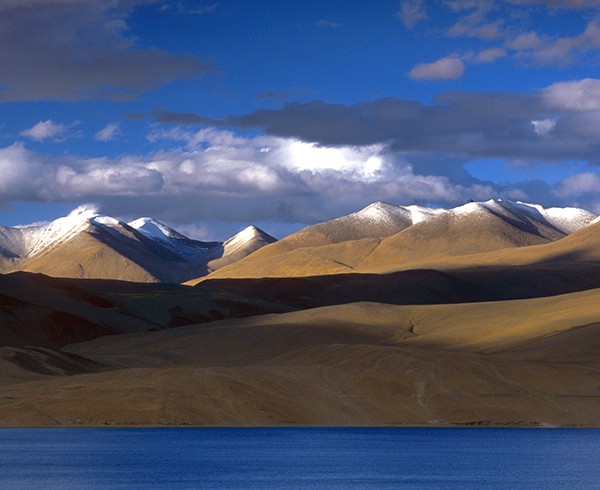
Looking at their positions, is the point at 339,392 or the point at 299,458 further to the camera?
the point at 339,392

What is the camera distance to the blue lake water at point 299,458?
67625mm

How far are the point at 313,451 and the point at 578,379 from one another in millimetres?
41020

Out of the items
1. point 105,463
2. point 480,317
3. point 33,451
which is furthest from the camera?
point 480,317

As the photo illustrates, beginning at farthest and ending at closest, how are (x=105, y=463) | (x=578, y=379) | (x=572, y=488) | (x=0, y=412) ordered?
(x=578, y=379), (x=0, y=412), (x=105, y=463), (x=572, y=488)

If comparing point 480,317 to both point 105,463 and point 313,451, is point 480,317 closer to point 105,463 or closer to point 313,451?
point 313,451

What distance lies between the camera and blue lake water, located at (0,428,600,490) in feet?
222

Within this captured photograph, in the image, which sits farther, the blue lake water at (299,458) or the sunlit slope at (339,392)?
the sunlit slope at (339,392)

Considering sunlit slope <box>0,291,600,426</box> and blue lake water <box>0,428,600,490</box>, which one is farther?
sunlit slope <box>0,291,600,426</box>

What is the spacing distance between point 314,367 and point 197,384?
16.1m

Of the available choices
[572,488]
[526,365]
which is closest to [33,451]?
[572,488]

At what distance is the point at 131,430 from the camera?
113 m

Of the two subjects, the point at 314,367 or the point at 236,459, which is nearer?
the point at 236,459

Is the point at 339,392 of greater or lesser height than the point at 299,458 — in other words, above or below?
above

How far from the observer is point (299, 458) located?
83.2 metres
